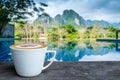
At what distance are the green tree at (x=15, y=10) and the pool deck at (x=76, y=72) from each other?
8946 mm

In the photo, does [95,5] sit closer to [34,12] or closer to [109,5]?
[109,5]

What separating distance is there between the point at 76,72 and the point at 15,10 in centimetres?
972

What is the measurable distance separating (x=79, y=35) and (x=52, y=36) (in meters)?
2.07

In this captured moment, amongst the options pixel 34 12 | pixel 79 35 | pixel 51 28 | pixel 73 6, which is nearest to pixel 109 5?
pixel 73 6

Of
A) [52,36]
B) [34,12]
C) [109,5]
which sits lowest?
[52,36]

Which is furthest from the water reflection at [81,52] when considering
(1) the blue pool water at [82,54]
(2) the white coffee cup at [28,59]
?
(2) the white coffee cup at [28,59]

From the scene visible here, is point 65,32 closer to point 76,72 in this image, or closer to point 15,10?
point 15,10

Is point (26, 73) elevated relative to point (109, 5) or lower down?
lower down

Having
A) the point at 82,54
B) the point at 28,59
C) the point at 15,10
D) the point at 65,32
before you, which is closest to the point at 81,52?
the point at 82,54

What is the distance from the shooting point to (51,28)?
14.9 metres

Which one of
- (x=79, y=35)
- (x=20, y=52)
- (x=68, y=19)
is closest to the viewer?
(x=20, y=52)

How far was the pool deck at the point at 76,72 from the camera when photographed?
3.24 ft

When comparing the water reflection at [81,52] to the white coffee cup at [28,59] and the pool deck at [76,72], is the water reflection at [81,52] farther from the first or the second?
the white coffee cup at [28,59]

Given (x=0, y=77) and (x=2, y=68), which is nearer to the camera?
(x=0, y=77)
